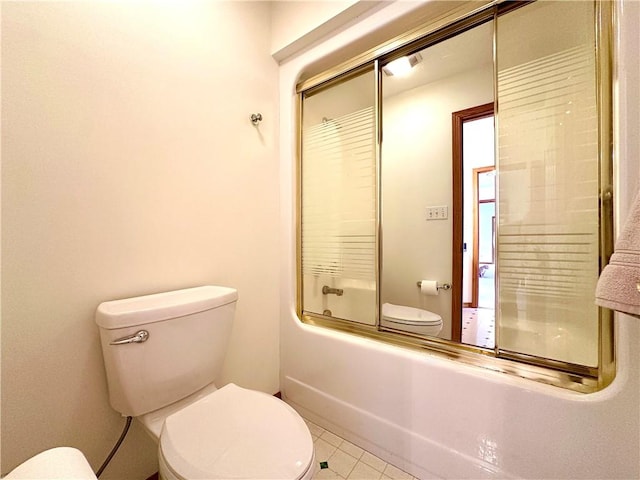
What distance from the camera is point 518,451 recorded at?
3.00ft

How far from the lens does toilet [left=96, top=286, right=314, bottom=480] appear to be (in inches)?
27.9

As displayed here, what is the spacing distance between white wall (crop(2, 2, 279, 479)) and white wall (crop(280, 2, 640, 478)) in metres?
0.38

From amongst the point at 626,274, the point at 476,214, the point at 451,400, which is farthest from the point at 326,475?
the point at 476,214

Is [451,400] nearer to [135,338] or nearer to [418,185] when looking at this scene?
[135,338]

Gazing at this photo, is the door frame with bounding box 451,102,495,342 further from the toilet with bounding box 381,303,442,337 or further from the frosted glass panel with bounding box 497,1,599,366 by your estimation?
the frosted glass panel with bounding box 497,1,599,366

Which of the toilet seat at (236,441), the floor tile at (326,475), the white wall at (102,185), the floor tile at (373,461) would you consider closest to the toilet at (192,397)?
the toilet seat at (236,441)

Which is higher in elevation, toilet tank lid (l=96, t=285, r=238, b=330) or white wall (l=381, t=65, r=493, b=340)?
white wall (l=381, t=65, r=493, b=340)

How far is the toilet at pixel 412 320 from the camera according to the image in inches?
62.0

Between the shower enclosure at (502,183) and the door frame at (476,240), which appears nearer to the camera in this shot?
the shower enclosure at (502,183)

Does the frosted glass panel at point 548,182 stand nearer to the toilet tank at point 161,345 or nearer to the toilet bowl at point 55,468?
the toilet tank at point 161,345

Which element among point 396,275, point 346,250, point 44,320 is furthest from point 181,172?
point 396,275

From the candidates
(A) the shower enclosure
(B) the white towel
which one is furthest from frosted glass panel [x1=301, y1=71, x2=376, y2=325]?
(B) the white towel

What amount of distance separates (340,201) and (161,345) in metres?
1.10

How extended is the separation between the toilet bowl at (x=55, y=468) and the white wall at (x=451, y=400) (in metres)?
1.04
